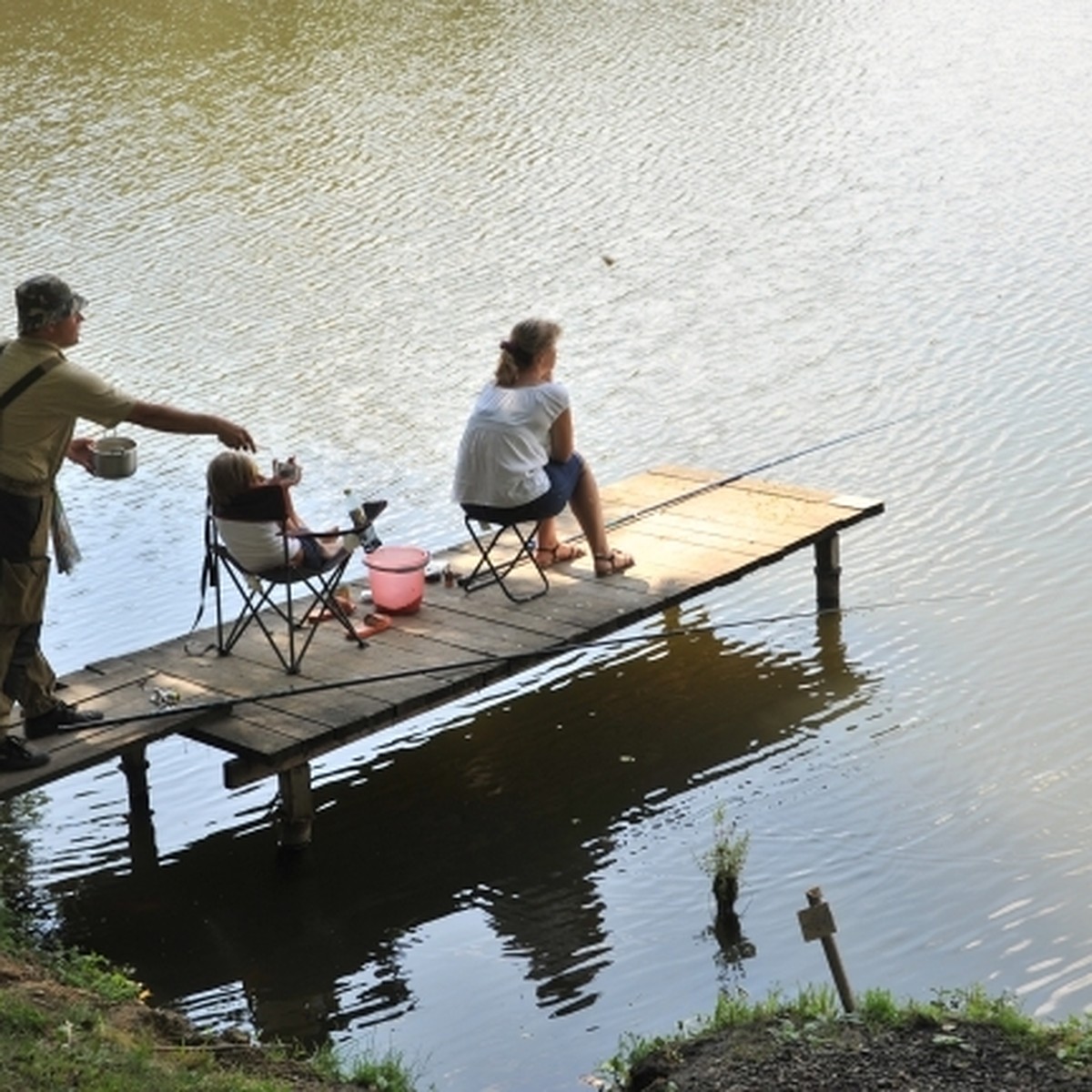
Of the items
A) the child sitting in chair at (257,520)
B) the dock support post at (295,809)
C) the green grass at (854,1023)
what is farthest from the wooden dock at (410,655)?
the green grass at (854,1023)

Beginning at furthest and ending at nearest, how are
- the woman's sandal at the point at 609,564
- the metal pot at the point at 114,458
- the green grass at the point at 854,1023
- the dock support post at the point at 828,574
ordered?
the dock support post at the point at 828,574
the woman's sandal at the point at 609,564
the metal pot at the point at 114,458
the green grass at the point at 854,1023

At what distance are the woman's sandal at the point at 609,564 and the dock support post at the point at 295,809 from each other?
63.6 inches

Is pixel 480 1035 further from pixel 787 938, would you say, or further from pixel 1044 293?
pixel 1044 293

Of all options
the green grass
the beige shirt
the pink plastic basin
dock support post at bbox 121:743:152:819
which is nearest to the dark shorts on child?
the pink plastic basin

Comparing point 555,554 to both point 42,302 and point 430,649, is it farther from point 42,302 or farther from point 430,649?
point 42,302

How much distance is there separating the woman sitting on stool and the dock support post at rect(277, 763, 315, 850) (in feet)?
4.59

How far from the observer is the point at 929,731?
820 cm

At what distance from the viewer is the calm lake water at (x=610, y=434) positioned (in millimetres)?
6887

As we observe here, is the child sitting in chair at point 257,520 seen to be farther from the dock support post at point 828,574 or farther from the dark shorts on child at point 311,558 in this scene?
the dock support post at point 828,574

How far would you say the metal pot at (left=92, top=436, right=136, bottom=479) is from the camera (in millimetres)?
7008

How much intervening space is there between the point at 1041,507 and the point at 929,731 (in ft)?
7.57

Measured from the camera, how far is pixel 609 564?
845cm

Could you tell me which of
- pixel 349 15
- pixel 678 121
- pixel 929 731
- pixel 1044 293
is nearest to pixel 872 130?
pixel 678 121

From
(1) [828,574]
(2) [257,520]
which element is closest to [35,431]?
(2) [257,520]
